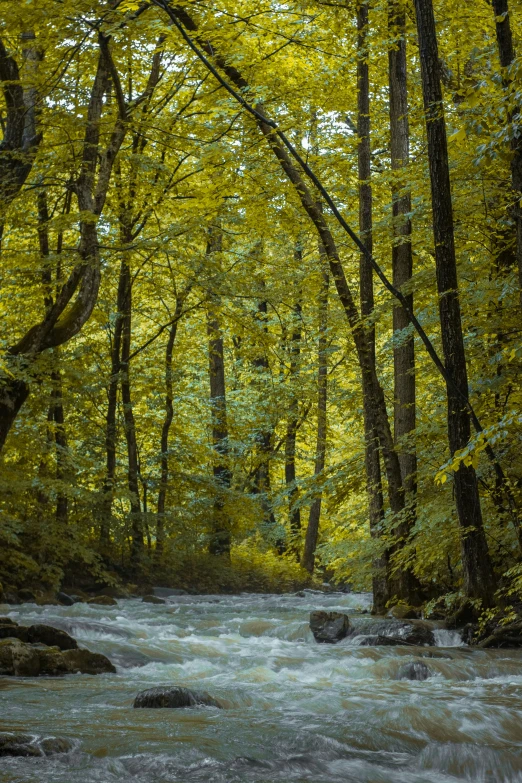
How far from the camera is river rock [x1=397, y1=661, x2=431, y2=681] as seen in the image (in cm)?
761

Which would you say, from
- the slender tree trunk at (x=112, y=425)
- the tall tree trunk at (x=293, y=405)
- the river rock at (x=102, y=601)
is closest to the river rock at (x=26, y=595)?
the river rock at (x=102, y=601)

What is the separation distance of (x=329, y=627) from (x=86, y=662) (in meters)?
3.29

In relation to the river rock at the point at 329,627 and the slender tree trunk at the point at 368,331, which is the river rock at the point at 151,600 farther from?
the river rock at the point at 329,627

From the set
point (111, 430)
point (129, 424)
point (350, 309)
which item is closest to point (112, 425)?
point (111, 430)

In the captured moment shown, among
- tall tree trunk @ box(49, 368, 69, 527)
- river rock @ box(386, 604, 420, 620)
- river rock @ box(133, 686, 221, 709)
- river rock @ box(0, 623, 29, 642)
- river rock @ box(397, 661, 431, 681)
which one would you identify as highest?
tall tree trunk @ box(49, 368, 69, 527)

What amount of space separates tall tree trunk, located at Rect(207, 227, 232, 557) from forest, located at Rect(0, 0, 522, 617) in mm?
88

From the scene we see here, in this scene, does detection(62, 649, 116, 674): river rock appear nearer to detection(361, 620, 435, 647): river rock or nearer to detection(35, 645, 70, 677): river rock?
detection(35, 645, 70, 677): river rock

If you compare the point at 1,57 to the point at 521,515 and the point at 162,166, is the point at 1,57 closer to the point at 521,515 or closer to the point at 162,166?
the point at 162,166

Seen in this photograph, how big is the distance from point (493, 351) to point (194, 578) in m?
10.6

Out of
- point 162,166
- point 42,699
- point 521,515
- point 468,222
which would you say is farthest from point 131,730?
point 162,166

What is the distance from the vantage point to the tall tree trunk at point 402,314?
11031 millimetres

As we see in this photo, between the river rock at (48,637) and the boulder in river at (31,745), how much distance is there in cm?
351

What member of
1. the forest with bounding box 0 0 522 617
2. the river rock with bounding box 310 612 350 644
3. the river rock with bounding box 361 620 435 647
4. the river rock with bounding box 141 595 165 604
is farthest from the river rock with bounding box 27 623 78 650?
the river rock with bounding box 141 595 165 604

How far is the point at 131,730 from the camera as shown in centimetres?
535
